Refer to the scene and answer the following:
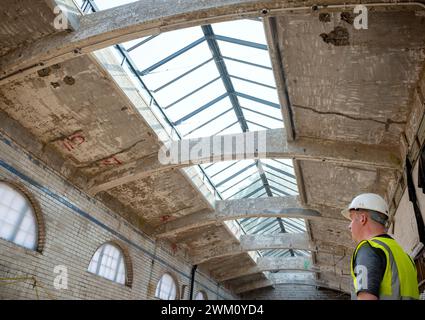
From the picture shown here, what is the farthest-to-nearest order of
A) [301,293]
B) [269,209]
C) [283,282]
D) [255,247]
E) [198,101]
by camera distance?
1. [283,282]
2. [301,293]
3. [255,247]
4. [269,209]
5. [198,101]

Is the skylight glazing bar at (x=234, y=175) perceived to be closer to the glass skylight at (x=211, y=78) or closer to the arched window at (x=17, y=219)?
the glass skylight at (x=211, y=78)

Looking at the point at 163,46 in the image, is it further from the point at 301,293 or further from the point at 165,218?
the point at 301,293

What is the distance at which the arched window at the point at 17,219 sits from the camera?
7.65m

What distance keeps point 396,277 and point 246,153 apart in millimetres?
7065

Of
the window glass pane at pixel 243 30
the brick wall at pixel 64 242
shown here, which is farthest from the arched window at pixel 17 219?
the window glass pane at pixel 243 30

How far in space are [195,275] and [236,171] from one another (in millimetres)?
6493

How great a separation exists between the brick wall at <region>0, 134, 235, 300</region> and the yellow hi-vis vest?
7.36 metres

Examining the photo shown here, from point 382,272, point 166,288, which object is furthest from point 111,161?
point 382,272

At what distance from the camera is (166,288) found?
14.4m

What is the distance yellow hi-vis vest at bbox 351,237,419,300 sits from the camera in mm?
1966

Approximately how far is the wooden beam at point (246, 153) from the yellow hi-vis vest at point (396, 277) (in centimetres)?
625

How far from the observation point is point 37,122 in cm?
800

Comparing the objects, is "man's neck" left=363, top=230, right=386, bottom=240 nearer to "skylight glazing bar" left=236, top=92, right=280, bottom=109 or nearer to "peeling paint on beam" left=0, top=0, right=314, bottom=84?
"peeling paint on beam" left=0, top=0, right=314, bottom=84
